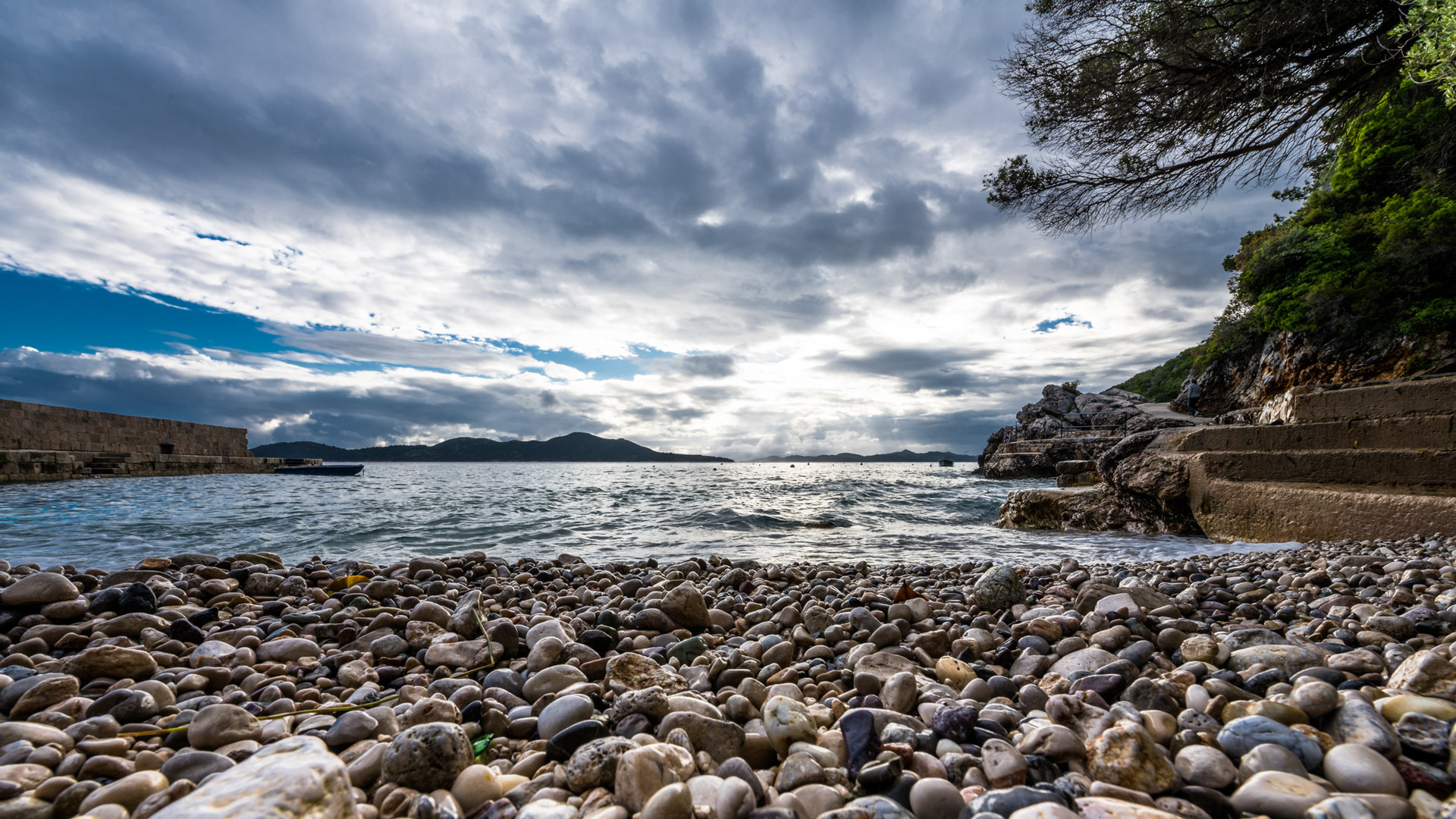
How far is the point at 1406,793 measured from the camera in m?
1.24

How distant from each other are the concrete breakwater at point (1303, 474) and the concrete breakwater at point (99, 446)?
30540mm

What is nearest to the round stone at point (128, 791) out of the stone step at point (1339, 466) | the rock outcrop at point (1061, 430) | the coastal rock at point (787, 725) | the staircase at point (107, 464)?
the coastal rock at point (787, 725)

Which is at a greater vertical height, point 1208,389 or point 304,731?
point 1208,389

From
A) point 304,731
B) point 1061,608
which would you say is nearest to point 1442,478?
point 1061,608

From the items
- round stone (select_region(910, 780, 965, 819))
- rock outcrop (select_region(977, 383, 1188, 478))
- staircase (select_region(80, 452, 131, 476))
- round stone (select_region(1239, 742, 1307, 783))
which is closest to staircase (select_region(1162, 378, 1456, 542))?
round stone (select_region(1239, 742, 1307, 783))

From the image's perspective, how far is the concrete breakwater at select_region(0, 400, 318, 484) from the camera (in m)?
18.5

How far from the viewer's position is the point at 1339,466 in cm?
596

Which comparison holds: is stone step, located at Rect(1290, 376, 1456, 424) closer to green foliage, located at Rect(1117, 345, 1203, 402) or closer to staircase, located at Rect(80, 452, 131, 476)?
staircase, located at Rect(80, 452, 131, 476)

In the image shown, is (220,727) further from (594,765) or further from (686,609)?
(686,609)

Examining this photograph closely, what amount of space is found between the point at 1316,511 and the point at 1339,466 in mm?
934

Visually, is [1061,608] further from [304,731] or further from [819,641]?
[304,731]

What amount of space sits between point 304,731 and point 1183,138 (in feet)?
29.7

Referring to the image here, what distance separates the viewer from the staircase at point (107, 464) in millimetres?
21047

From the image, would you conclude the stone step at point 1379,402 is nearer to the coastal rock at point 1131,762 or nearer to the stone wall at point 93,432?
the coastal rock at point 1131,762
